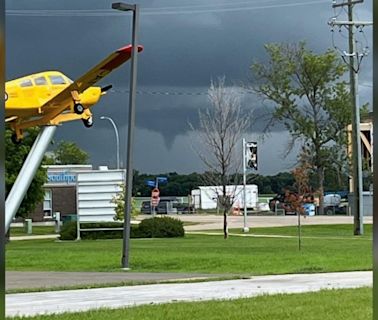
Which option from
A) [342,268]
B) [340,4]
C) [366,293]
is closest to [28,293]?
[366,293]

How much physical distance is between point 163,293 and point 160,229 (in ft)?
95.3

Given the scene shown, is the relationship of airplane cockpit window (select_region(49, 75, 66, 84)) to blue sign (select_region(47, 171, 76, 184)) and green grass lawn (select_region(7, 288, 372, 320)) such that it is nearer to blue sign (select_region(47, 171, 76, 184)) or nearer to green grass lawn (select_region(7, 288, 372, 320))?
green grass lawn (select_region(7, 288, 372, 320))

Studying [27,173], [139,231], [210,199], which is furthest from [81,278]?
[210,199]

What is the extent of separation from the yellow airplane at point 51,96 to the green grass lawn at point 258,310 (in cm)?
1640

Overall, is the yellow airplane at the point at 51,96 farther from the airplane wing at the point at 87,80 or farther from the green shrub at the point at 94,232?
the green shrub at the point at 94,232

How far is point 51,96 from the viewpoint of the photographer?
30250mm

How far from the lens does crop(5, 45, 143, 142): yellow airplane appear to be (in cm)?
2859

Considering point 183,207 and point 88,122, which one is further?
point 183,207

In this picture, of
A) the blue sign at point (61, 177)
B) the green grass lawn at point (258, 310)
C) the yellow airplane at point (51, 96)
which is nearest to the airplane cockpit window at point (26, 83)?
the yellow airplane at point (51, 96)

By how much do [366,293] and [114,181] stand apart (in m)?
30.6

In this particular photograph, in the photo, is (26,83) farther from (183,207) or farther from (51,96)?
(183,207)

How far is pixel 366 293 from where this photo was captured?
12.9 m

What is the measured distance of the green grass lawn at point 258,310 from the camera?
9.94 metres

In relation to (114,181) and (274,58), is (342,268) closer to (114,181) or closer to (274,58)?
(114,181)
